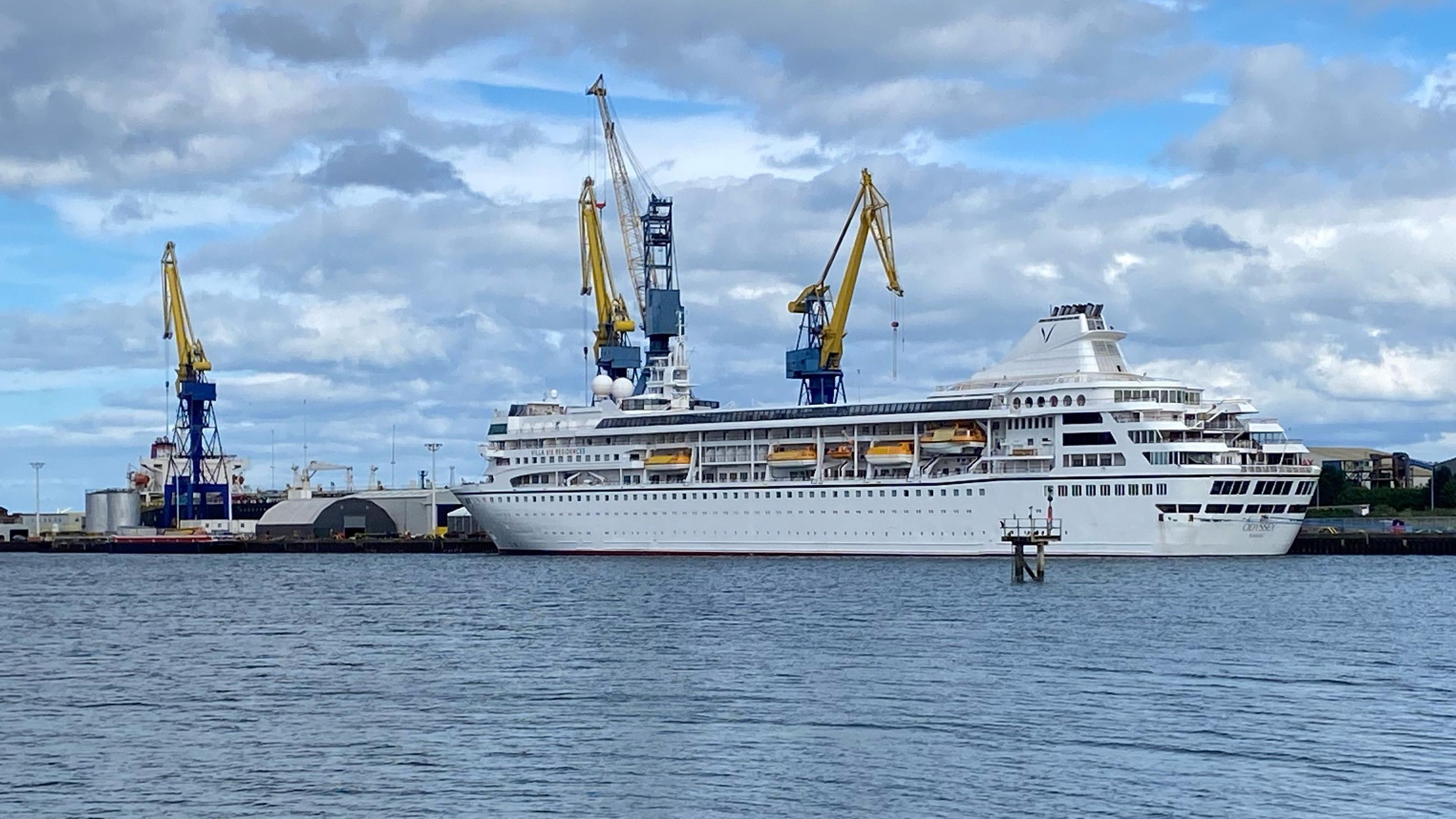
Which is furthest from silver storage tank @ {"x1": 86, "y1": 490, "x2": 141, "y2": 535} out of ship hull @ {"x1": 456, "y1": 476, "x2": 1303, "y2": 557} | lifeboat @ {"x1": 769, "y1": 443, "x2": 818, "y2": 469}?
lifeboat @ {"x1": 769, "y1": 443, "x2": 818, "y2": 469}

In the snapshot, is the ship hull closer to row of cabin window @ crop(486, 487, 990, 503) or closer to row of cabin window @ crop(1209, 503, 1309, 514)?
row of cabin window @ crop(486, 487, 990, 503)

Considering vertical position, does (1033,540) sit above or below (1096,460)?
below

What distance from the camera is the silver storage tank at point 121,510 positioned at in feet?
487

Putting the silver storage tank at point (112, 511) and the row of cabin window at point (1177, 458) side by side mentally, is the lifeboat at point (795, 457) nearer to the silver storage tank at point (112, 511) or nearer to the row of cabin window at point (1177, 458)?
the row of cabin window at point (1177, 458)

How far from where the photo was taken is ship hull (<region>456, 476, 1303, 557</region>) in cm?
7738

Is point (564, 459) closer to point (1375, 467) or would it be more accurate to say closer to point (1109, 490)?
point (1109, 490)

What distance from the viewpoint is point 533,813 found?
2602 cm

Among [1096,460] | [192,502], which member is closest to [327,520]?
[192,502]

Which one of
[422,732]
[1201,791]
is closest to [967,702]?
[1201,791]

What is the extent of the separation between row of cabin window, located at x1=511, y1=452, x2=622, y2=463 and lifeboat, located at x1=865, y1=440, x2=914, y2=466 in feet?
53.9

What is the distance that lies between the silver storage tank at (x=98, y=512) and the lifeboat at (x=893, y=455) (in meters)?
85.3

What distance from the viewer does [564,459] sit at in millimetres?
97375

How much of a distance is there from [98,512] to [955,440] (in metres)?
92.4

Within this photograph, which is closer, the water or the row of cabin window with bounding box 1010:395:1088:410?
the water
